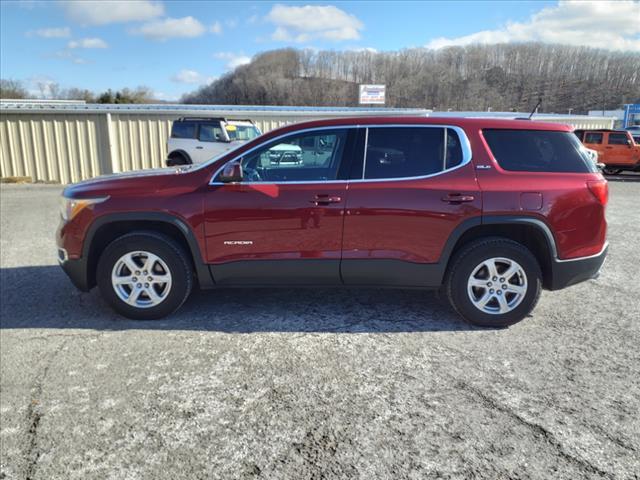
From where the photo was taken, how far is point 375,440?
2.49 metres

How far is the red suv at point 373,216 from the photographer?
382 centimetres

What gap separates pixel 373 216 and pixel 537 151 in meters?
1.53

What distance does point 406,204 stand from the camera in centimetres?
380

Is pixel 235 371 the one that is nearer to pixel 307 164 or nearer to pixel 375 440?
pixel 375 440

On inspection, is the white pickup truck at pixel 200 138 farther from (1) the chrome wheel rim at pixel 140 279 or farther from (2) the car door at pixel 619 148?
(2) the car door at pixel 619 148

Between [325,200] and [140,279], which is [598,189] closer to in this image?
[325,200]

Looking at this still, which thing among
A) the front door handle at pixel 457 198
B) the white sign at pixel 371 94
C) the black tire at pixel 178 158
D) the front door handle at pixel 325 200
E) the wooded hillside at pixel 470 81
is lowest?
the black tire at pixel 178 158

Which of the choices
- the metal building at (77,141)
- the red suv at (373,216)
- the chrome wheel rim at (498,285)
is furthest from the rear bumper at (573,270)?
the metal building at (77,141)

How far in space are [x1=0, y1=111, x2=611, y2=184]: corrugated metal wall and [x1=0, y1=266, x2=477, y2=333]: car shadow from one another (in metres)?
12.8

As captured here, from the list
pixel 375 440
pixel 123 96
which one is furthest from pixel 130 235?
pixel 123 96

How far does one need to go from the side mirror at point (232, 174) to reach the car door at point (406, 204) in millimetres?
928

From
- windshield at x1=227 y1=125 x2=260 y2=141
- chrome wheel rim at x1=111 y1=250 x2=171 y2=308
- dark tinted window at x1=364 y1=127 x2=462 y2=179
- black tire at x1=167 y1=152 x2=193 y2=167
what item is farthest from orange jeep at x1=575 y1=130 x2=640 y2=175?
chrome wheel rim at x1=111 y1=250 x2=171 y2=308

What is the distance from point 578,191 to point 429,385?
2.10m

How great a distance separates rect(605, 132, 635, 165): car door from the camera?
1880 centimetres
